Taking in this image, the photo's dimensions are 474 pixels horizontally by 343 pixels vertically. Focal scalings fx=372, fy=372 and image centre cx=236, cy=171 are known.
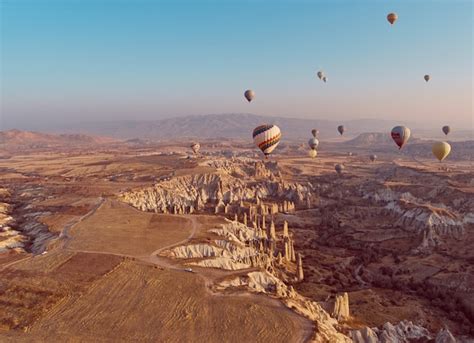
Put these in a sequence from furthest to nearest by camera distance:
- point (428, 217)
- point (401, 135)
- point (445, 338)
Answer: point (401, 135) → point (428, 217) → point (445, 338)

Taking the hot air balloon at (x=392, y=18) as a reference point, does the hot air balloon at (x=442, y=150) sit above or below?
below

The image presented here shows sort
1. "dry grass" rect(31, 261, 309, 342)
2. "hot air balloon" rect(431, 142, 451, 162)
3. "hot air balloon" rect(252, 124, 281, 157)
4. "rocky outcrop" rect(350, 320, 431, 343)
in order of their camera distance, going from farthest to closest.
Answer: "hot air balloon" rect(431, 142, 451, 162)
"hot air balloon" rect(252, 124, 281, 157)
"rocky outcrop" rect(350, 320, 431, 343)
"dry grass" rect(31, 261, 309, 342)

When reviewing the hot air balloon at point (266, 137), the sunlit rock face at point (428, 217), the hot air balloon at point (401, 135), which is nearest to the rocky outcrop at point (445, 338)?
the sunlit rock face at point (428, 217)

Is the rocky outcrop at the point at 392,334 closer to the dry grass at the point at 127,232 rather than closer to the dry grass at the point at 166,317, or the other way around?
the dry grass at the point at 166,317

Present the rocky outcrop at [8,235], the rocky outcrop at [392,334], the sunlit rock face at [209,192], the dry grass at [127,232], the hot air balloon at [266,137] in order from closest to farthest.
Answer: the rocky outcrop at [392,334], the dry grass at [127,232], the rocky outcrop at [8,235], the hot air balloon at [266,137], the sunlit rock face at [209,192]

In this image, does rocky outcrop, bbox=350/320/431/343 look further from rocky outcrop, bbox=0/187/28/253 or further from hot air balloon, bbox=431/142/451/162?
hot air balloon, bbox=431/142/451/162

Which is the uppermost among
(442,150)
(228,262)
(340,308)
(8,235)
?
(442,150)

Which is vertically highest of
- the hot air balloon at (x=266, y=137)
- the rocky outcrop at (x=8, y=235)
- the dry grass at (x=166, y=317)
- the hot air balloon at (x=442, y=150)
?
the hot air balloon at (x=266, y=137)

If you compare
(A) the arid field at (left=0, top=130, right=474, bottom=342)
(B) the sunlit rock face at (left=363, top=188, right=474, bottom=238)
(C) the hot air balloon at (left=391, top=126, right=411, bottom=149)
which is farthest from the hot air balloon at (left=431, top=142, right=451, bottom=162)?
(A) the arid field at (left=0, top=130, right=474, bottom=342)

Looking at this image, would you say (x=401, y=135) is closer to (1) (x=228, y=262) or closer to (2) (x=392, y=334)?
(2) (x=392, y=334)

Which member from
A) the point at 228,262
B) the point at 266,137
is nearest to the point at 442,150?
the point at 266,137

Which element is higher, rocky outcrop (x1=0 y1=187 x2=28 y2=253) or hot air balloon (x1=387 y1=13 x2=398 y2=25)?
hot air balloon (x1=387 y1=13 x2=398 y2=25)

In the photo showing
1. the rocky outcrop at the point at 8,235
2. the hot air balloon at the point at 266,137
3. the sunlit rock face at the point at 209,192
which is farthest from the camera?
the sunlit rock face at the point at 209,192
